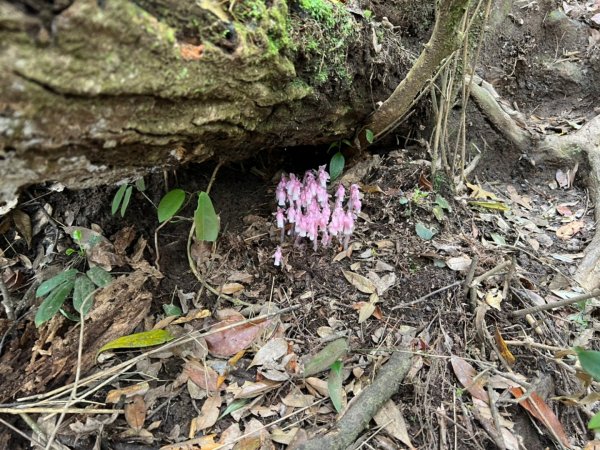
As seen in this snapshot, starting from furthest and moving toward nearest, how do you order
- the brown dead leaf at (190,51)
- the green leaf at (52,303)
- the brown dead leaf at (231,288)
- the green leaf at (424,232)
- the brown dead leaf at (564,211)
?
the brown dead leaf at (564,211) → the green leaf at (424,232) → the brown dead leaf at (231,288) → the green leaf at (52,303) → the brown dead leaf at (190,51)

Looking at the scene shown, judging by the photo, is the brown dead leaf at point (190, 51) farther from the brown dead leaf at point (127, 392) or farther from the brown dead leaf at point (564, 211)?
the brown dead leaf at point (564, 211)

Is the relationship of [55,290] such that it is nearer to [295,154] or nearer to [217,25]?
[217,25]

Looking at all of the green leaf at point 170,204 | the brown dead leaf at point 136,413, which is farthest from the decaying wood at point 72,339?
the green leaf at point 170,204

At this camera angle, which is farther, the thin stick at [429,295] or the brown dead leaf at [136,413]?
the thin stick at [429,295]

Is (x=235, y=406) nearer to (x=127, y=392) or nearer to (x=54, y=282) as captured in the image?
(x=127, y=392)

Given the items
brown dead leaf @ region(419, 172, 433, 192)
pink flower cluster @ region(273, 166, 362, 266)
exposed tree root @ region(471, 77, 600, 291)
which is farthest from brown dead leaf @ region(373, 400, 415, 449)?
exposed tree root @ region(471, 77, 600, 291)

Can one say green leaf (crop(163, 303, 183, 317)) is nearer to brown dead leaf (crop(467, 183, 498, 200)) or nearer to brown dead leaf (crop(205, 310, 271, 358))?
brown dead leaf (crop(205, 310, 271, 358))

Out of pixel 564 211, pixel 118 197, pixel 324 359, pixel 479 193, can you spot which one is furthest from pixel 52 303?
pixel 564 211
